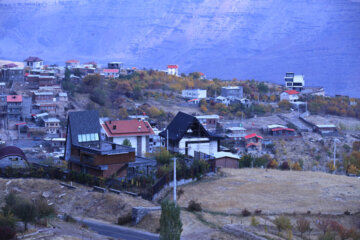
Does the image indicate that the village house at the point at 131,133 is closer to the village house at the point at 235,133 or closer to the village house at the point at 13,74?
the village house at the point at 235,133

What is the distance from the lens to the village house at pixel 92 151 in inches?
627

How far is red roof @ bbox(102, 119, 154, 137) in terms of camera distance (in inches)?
1006

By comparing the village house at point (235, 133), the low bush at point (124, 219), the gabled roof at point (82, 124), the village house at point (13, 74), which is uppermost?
the village house at point (13, 74)

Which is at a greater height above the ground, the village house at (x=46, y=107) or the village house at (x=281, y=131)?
the village house at (x=46, y=107)

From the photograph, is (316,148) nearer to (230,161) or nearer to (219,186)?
(230,161)

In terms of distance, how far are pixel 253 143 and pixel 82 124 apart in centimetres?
1945

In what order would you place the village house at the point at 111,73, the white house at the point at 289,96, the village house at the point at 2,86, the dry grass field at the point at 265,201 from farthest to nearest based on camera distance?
the village house at the point at 111,73 < the white house at the point at 289,96 < the village house at the point at 2,86 < the dry grass field at the point at 265,201

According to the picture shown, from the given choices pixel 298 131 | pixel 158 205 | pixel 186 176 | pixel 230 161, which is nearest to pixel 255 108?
pixel 298 131

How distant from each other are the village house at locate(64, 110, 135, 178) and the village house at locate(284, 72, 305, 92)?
42.8 metres

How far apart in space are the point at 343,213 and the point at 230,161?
25.7ft

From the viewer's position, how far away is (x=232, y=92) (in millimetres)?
50281

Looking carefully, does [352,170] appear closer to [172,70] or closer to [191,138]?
[191,138]

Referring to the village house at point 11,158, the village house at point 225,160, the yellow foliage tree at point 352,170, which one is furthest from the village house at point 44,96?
the village house at point 225,160

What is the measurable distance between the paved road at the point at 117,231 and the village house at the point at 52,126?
79.1 feet
